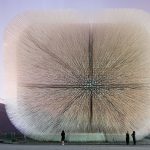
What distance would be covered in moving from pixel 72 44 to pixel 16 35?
10.0 feet

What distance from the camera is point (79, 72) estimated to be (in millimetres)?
28875

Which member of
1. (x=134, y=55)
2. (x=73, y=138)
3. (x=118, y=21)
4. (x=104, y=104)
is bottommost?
(x=73, y=138)

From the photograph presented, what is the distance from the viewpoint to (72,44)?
29.0 m

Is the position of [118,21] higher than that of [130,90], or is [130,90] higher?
[118,21]

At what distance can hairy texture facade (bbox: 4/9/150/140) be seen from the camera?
95.0ft

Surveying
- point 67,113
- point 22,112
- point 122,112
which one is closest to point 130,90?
point 122,112

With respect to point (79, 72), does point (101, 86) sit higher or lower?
lower

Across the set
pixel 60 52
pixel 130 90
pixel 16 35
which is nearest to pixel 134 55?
pixel 130 90

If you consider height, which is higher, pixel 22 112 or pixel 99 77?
pixel 99 77

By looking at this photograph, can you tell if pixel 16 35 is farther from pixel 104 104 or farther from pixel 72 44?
pixel 104 104

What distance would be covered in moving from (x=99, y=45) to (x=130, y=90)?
2880 millimetres

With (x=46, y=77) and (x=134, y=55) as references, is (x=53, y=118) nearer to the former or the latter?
(x=46, y=77)

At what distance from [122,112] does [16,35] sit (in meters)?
6.92

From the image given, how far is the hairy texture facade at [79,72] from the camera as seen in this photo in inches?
1140
